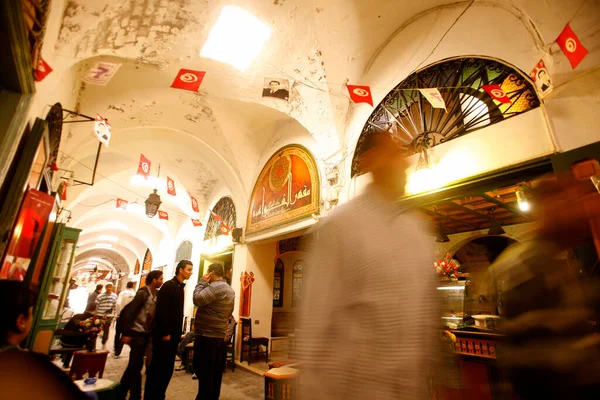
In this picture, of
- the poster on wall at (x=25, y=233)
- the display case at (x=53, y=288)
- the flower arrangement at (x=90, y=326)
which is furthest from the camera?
the flower arrangement at (x=90, y=326)

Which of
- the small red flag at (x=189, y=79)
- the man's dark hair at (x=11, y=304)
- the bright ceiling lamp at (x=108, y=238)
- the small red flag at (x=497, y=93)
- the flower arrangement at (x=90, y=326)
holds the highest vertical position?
the bright ceiling lamp at (x=108, y=238)

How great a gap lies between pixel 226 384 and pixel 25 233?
4082 millimetres

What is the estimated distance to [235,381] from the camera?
5.47 meters

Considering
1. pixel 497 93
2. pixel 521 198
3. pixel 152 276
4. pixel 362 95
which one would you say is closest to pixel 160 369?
pixel 152 276

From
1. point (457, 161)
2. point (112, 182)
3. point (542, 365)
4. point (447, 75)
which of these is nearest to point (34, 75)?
point (542, 365)

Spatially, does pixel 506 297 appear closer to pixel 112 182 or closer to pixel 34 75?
pixel 34 75

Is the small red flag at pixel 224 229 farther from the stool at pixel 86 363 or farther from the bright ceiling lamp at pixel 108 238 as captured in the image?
the bright ceiling lamp at pixel 108 238

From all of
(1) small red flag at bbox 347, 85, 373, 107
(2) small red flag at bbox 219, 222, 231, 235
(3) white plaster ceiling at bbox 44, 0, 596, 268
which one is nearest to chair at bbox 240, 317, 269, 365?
(2) small red flag at bbox 219, 222, 231, 235

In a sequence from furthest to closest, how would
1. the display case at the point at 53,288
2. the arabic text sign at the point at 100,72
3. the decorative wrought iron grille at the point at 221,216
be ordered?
the decorative wrought iron grille at the point at 221,216
the display case at the point at 53,288
the arabic text sign at the point at 100,72

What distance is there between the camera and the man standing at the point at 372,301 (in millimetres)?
1001

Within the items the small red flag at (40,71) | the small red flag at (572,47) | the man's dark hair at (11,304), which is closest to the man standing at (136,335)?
the man's dark hair at (11,304)

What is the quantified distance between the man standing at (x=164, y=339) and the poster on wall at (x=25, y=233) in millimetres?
1490

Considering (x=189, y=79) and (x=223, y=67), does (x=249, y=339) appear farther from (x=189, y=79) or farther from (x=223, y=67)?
(x=223, y=67)

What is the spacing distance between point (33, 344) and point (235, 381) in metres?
3.46
